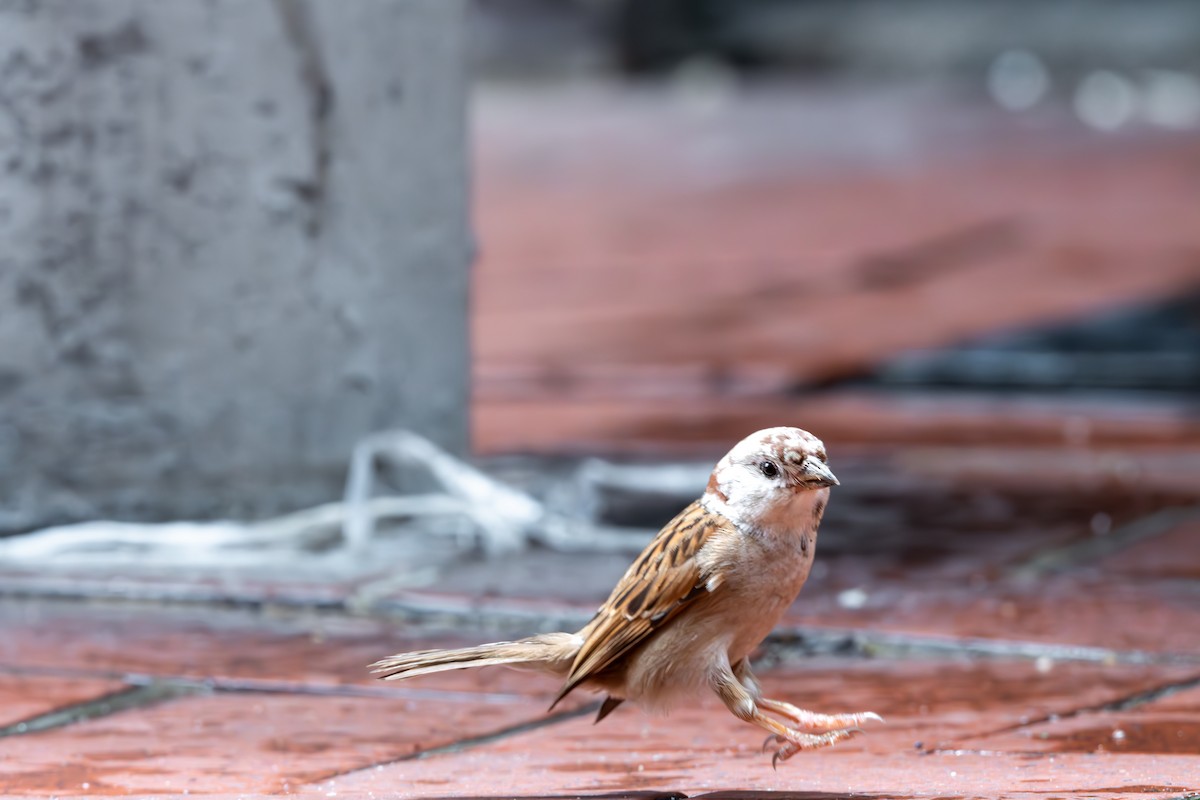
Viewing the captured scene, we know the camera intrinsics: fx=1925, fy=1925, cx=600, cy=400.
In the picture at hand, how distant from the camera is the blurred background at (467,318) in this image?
3.24m

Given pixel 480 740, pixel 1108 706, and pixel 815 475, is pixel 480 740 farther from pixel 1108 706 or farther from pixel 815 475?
pixel 1108 706

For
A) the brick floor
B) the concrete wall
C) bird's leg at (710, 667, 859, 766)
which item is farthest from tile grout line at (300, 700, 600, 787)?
the concrete wall

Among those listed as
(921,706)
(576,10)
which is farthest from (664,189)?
(921,706)

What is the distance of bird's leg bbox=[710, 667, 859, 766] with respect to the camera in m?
2.01

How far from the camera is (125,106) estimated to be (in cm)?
324

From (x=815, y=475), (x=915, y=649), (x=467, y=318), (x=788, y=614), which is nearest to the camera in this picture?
(x=815, y=475)

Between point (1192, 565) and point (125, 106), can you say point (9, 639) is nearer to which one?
point (125, 106)

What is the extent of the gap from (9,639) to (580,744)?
97 cm

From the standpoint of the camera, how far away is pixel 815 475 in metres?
2.00

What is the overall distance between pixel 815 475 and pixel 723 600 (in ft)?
0.55

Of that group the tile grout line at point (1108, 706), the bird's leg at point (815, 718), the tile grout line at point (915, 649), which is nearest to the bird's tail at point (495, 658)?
the bird's leg at point (815, 718)

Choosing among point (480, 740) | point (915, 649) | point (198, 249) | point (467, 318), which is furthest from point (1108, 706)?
point (198, 249)

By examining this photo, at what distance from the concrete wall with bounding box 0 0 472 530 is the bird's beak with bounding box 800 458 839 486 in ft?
5.08

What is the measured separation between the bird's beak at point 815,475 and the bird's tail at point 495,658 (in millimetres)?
335
